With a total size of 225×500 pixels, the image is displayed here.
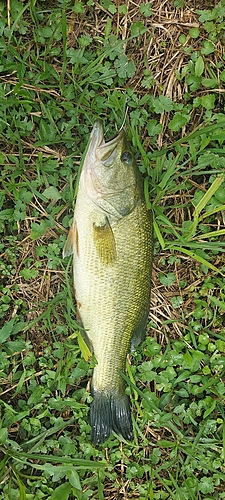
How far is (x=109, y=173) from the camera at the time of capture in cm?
248

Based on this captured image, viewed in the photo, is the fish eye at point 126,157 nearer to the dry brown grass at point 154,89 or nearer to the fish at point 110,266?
the fish at point 110,266

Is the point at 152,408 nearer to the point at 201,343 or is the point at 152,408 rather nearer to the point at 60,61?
the point at 201,343

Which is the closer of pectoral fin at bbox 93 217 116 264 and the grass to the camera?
pectoral fin at bbox 93 217 116 264

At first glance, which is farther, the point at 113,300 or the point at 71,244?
the point at 71,244

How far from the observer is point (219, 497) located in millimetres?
2906

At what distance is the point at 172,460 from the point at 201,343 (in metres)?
0.76

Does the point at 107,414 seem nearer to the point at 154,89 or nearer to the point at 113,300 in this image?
the point at 113,300

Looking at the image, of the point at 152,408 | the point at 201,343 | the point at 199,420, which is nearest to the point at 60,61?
the point at 201,343

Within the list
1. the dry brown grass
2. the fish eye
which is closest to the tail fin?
the dry brown grass

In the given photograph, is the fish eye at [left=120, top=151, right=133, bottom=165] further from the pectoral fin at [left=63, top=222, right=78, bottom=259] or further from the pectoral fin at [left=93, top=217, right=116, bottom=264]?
the pectoral fin at [left=63, top=222, right=78, bottom=259]

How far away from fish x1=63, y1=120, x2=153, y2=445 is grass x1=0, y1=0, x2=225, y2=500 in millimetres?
123

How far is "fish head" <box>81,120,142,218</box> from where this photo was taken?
97.6 inches

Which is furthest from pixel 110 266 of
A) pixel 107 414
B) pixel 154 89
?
pixel 154 89

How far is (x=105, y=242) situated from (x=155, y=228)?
17.5 inches
